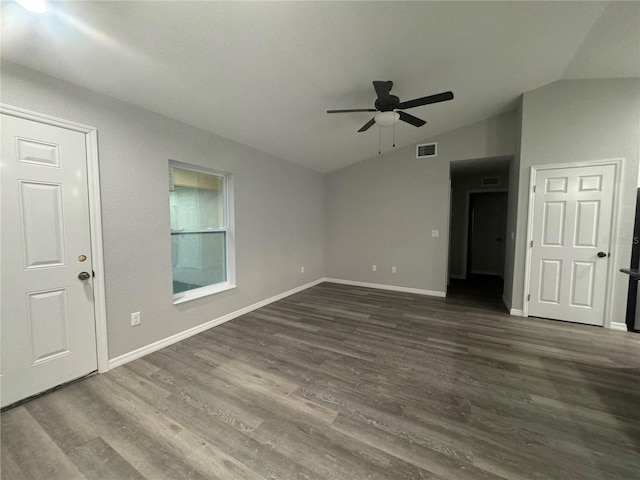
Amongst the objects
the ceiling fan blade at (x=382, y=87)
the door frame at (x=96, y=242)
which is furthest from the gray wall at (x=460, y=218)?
the door frame at (x=96, y=242)

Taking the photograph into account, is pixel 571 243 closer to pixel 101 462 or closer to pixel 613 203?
pixel 613 203

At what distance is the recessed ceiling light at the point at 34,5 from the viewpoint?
133cm

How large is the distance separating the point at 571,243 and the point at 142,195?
5.15 meters

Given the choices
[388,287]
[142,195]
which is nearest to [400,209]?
[388,287]

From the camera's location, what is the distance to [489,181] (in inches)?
224

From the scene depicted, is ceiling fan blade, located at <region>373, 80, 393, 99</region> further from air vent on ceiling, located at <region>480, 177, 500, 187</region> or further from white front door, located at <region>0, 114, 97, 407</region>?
air vent on ceiling, located at <region>480, 177, 500, 187</region>

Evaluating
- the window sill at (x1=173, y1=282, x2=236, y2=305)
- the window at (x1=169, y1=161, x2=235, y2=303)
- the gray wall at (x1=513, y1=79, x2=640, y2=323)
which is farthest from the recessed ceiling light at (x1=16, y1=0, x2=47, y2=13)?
the gray wall at (x1=513, y1=79, x2=640, y2=323)

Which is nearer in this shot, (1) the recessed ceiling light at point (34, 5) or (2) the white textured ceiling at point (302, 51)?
(1) the recessed ceiling light at point (34, 5)

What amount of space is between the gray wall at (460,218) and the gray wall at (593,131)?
100 inches

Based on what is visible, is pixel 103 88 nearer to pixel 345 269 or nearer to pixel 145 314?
pixel 145 314

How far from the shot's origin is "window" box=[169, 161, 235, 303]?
2.88 metres

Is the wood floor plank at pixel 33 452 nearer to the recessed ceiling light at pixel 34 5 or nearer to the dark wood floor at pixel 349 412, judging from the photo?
the dark wood floor at pixel 349 412

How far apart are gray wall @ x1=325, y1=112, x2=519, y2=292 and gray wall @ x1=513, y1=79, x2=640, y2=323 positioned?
1.55ft

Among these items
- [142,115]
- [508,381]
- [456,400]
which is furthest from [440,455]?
[142,115]
